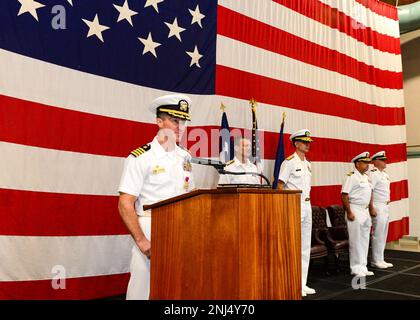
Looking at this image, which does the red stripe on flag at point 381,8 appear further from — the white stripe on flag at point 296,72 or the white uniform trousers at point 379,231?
the white uniform trousers at point 379,231

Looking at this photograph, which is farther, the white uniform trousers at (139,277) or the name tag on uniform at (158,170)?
the name tag on uniform at (158,170)

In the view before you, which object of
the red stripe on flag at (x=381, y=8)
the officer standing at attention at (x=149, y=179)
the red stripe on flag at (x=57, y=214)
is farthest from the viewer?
the red stripe on flag at (x=381, y=8)

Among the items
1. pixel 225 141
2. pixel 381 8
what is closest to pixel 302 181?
pixel 225 141

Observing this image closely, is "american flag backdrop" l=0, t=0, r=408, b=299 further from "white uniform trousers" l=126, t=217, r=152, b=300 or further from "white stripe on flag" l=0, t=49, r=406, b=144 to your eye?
"white uniform trousers" l=126, t=217, r=152, b=300

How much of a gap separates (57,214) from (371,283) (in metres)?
2.96

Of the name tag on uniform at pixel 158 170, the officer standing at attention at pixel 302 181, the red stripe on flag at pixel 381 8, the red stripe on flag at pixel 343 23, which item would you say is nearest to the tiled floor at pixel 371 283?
the officer standing at attention at pixel 302 181

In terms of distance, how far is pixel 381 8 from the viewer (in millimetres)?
5840

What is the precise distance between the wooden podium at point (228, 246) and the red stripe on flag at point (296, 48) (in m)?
2.84

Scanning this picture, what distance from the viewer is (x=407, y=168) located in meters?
6.41

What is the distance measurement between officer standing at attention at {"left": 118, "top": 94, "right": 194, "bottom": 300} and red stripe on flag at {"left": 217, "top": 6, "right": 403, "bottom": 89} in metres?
2.29

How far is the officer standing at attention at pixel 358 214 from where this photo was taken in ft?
13.2

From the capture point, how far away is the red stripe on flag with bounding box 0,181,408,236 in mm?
2404

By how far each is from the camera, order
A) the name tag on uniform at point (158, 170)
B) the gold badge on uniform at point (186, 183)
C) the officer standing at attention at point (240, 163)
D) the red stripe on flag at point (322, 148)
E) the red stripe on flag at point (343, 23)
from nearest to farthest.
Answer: the name tag on uniform at point (158, 170) → the gold badge on uniform at point (186, 183) → the officer standing at attention at point (240, 163) → the red stripe on flag at point (322, 148) → the red stripe on flag at point (343, 23)
